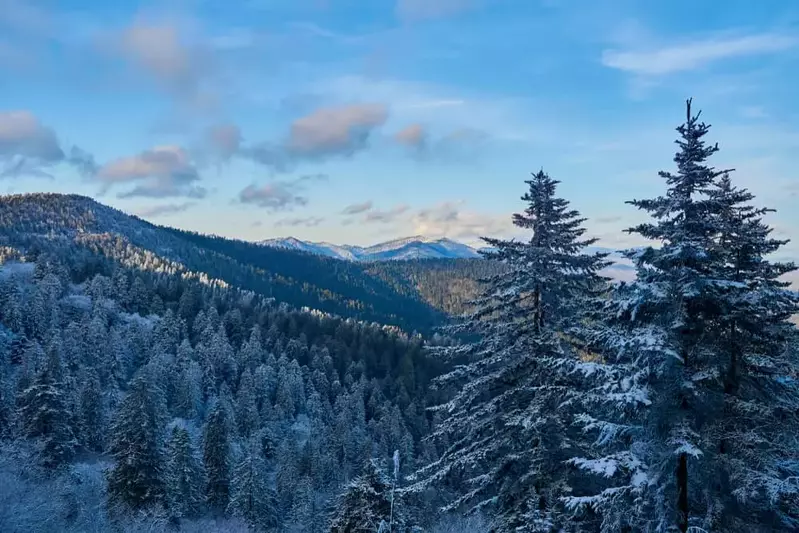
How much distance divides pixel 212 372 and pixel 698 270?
123 metres

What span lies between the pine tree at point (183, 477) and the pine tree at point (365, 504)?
2706cm

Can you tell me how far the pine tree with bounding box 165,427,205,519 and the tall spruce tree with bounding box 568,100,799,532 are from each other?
48.7m

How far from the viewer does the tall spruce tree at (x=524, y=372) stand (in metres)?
15.3

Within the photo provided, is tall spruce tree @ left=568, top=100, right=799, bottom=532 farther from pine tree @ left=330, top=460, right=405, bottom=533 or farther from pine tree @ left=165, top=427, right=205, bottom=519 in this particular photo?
pine tree @ left=165, top=427, right=205, bottom=519

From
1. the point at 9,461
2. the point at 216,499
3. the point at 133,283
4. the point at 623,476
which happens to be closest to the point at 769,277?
the point at 623,476

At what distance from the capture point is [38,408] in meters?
57.5

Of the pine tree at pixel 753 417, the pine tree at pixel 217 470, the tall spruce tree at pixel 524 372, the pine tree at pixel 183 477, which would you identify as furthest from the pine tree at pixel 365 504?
the pine tree at pixel 217 470

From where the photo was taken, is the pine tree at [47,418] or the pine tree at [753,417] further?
the pine tree at [47,418]

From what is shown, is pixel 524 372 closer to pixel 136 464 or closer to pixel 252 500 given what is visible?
pixel 136 464

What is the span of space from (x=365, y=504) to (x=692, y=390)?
22.2 meters

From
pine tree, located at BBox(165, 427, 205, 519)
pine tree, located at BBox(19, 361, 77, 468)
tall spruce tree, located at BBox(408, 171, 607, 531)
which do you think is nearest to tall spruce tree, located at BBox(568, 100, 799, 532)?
tall spruce tree, located at BBox(408, 171, 607, 531)

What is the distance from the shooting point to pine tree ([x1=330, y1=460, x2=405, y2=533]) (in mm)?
29219

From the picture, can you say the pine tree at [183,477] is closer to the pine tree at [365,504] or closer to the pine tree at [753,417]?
the pine tree at [365,504]

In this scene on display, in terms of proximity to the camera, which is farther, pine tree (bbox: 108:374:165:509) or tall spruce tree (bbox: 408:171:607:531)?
pine tree (bbox: 108:374:165:509)
